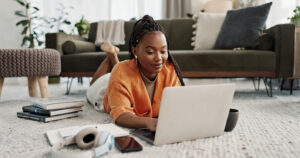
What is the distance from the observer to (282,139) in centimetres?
96

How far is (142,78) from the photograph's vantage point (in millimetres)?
1195

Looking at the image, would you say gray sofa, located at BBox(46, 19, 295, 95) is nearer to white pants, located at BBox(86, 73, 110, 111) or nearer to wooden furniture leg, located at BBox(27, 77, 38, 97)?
wooden furniture leg, located at BBox(27, 77, 38, 97)

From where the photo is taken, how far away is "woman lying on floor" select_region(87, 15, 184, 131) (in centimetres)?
105

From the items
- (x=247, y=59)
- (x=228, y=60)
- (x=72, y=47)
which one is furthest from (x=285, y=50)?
(x=72, y=47)

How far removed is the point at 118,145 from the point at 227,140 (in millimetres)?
394

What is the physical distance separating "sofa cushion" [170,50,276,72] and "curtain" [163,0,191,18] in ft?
8.43

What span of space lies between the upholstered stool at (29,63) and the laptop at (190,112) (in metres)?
1.36

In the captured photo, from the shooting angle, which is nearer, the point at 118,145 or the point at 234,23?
the point at 118,145

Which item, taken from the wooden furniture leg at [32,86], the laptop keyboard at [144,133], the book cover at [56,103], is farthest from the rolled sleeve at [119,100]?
the wooden furniture leg at [32,86]

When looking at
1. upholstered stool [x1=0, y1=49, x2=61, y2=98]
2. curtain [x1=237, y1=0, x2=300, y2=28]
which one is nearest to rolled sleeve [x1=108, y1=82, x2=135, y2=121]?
upholstered stool [x1=0, y1=49, x2=61, y2=98]

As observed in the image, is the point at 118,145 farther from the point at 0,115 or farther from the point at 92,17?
the point at 92,17

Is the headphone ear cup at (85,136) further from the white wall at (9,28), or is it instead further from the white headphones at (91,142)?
the white wall at (9,28)

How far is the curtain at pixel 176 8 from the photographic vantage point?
4.57 meters

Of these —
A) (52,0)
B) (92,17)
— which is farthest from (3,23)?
(92,17)
